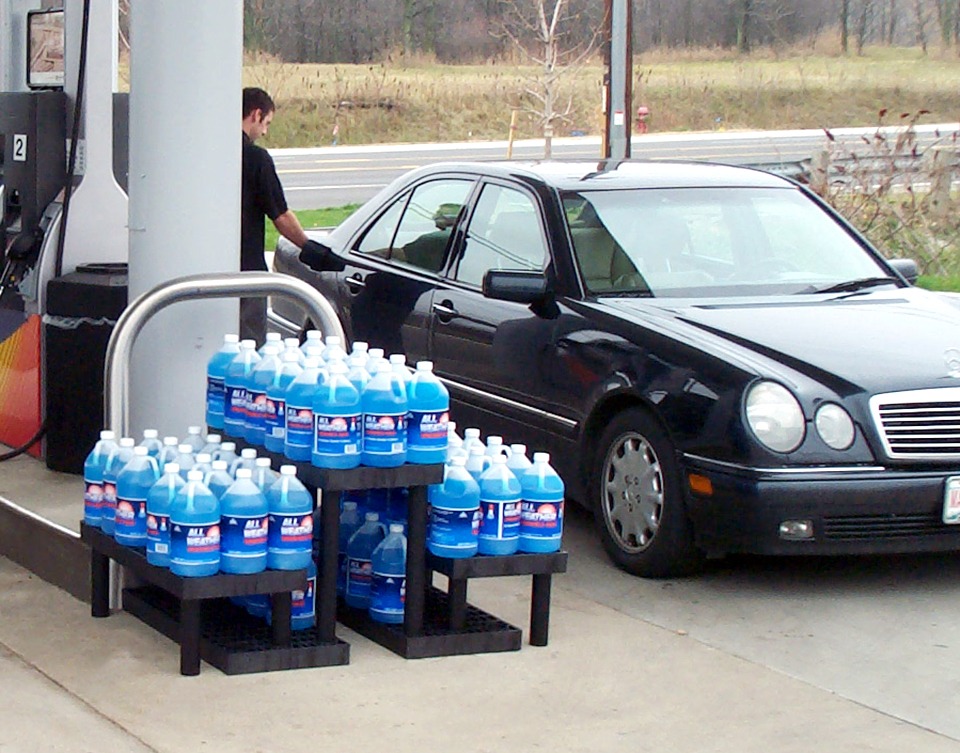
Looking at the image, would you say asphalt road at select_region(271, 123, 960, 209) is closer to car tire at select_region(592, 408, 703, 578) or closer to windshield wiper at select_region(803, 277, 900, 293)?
windshield wiper at select_region(803, 277, 900, 293)

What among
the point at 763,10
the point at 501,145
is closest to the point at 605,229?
the point at 501,145

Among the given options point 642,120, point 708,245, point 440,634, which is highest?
point 642,120

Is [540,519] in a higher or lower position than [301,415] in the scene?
lower

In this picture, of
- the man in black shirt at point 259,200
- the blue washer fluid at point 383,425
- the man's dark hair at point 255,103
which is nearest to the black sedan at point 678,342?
the man in black shirt at point 259,200

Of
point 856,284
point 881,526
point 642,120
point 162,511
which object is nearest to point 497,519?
point 162,511

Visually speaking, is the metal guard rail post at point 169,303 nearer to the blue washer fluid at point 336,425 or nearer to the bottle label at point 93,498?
the bottle label at point 93,498

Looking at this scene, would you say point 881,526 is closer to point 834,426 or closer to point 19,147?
point 834,426

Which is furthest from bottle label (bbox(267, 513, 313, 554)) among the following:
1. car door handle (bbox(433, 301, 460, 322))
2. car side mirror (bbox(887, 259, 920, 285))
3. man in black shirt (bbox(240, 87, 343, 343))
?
car side mirror (bbox(887, 259, 920, 285))

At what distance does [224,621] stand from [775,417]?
2.07 m

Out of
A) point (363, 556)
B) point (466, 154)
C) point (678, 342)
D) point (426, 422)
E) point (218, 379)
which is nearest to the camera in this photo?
point (426, 422)

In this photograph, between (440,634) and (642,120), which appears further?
(642,120)

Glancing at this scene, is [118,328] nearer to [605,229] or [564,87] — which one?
[605,229]

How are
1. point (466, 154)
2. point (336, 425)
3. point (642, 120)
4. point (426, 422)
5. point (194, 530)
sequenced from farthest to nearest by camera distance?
point (642, 120) → point (466, 154) → point (426, 422) → point (336, 425) → point (194, 530)

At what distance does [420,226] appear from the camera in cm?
785
